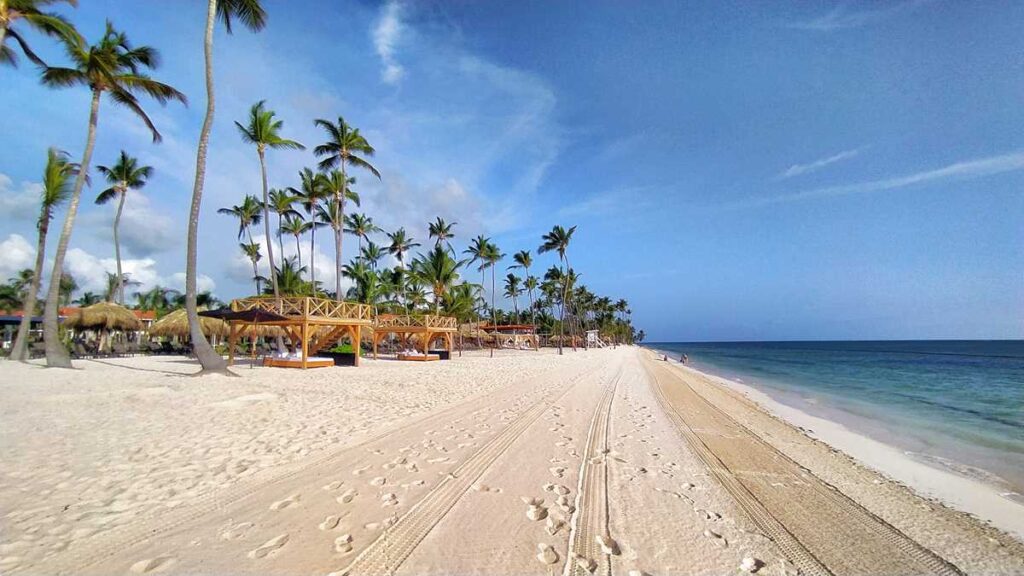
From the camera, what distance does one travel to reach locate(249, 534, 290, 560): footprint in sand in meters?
2.78

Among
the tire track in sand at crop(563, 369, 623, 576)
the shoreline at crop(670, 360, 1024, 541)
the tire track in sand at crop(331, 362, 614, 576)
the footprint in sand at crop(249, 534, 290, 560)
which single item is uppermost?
the footprint in sand at crop(249, 534, 290, 560)

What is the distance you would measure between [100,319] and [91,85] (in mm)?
13274

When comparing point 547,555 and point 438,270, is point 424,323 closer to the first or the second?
point 438,270

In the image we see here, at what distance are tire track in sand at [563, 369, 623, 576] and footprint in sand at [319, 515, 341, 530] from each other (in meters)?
1.83

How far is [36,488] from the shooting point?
3816mm

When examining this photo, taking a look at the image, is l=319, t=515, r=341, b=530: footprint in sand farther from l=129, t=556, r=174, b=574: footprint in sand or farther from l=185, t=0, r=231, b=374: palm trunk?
l=185, t=0, r=231, b=374: palm trunk

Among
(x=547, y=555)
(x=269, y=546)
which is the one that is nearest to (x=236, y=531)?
(x=269, y=546)

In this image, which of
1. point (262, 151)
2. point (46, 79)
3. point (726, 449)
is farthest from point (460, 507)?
point (262, 151)

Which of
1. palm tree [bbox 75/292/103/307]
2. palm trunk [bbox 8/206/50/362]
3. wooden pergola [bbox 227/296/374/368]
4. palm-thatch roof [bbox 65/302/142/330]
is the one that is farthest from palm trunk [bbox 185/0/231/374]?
palm tree [bbox 75/292/103/307]

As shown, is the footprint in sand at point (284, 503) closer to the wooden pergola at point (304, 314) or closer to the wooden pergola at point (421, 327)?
the wooden pergola at point (304, 314)

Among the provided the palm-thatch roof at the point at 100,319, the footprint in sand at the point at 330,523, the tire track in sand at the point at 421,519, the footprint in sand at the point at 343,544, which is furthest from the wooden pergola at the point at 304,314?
the footprint in sand at the point at 343,544

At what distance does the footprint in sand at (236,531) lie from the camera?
3.02 m

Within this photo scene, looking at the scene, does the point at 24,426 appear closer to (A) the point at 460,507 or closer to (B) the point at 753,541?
(A) the point at 460,507

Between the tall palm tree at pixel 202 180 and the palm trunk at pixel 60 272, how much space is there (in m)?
5.66
